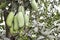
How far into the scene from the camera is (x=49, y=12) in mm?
1864

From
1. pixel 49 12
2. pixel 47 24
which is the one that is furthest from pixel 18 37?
pixel 49 12

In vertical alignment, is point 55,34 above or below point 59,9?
below

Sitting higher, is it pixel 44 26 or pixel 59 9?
pixel 59 9

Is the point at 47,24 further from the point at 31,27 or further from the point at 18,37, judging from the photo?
the point at 18,37

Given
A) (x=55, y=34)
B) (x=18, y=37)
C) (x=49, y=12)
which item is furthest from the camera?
(x=49, y=12)

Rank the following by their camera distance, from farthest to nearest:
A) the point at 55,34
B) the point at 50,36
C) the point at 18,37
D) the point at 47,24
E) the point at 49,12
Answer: the point at 49,12 < the point at 47,24 < the point at 55,34 < the point at 50,36 < the point at 18,37

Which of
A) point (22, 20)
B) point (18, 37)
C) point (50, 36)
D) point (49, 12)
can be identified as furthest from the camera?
point (49, 12)

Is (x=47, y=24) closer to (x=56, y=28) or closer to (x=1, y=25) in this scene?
(x=56, y=28)

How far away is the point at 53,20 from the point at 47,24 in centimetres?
7

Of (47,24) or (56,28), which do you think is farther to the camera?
(47,24)

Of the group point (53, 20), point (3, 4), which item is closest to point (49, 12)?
point (53, 20)

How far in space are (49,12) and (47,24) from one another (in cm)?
18

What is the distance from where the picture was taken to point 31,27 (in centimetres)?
158

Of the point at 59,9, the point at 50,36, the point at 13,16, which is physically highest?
the point at 59,9
